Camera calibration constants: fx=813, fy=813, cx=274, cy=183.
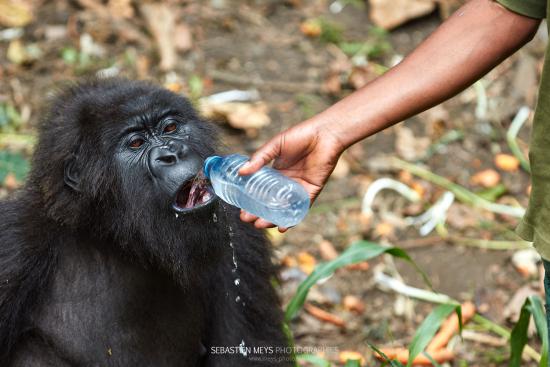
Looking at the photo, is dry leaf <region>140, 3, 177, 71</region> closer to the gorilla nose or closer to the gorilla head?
the gorilla head

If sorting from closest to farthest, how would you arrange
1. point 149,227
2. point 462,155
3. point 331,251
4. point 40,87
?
point 149,227
point 331,251
point 462,155
point 40,87

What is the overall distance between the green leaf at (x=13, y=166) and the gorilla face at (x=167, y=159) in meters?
2.83

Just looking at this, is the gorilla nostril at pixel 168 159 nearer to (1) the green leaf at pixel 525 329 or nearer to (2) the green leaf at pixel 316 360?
(2) the green leaf at pixel 316 360

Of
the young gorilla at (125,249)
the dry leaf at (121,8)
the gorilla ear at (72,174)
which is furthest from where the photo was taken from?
the dry leaf at (121,8)

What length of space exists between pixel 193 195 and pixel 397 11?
18.1 ft

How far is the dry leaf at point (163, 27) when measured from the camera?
8.39 m

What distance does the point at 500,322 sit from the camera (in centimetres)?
603

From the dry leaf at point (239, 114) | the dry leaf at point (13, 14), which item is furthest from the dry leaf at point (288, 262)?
the dry leaf at point (13, 14)

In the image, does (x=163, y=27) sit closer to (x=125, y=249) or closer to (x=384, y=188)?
(x=384, y=188)

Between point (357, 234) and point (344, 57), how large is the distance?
248 centimetres

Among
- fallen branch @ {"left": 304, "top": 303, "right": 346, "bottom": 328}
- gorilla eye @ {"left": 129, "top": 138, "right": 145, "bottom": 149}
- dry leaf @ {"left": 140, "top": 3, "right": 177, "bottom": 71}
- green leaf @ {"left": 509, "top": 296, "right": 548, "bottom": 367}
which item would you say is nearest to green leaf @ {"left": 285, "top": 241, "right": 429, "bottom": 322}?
green leaf @ {"left": 509, "top": 296, "right": 548, "bottom": 367}

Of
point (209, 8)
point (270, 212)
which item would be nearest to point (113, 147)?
point (270, 212)

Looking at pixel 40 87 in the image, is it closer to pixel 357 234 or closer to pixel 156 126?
pixel 357 234

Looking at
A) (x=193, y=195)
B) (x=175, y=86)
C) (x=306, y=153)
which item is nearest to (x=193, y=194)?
(x=193, y=195)
